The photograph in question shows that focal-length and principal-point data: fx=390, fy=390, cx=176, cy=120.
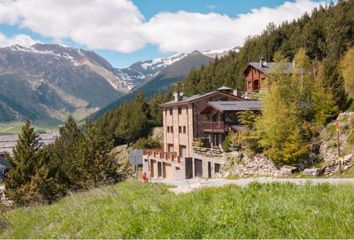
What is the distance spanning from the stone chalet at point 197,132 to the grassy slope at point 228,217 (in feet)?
99.1

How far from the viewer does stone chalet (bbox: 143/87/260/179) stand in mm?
47938

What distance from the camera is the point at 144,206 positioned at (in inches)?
415

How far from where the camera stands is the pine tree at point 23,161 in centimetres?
4678

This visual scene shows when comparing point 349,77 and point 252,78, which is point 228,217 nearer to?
point 349,77

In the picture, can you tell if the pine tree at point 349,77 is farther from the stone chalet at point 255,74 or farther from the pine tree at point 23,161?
the pine tree at point 23,161

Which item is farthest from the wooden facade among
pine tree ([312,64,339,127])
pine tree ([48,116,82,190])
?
pine tree ([48,116,82,190])

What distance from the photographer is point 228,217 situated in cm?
830

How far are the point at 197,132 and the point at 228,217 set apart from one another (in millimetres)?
47701

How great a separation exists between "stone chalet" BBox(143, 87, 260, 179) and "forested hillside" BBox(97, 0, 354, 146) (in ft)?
58.0

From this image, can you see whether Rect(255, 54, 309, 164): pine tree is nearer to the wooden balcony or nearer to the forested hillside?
the wooden balcony

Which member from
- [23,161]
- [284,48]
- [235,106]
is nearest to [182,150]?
[235,106]

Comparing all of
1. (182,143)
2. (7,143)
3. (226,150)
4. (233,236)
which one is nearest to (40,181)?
(226,150)

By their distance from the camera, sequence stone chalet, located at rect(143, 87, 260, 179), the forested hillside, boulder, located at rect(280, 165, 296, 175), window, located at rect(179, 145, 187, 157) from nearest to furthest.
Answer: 1. boulder, located at rect(280, 165, 296, 175)
2. stone chalet, located at rect(143, 87, 260, 179)
3. window, located at rect(179, 145, 187, 157)
4. the forested hillside

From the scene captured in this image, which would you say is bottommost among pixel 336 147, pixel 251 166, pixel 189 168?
pixel 189 168
